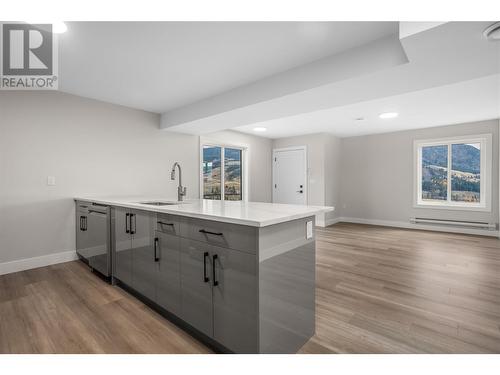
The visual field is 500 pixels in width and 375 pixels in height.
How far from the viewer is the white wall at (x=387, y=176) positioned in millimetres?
5255

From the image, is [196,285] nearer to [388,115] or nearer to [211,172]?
[211,172]

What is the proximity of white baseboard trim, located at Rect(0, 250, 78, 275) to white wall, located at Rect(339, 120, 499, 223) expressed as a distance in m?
6.07

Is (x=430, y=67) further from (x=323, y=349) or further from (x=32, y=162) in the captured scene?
(x=32, y=162)

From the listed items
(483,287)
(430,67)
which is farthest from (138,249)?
(483,287)

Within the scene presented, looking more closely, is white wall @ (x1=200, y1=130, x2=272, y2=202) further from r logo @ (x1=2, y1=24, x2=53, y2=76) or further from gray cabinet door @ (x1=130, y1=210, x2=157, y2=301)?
gray cabinet door @ (x1=130, y1=210, x2=157, y2=301)

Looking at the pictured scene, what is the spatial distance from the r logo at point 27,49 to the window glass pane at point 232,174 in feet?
11.7

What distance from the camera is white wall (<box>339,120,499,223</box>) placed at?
5.25 metres

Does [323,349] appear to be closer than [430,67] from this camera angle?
Yes

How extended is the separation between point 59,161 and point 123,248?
71.1 inches

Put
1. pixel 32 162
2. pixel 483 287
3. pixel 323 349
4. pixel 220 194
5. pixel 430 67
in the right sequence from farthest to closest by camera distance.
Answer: pixel 220 194
pixel 32 162
pixel 483 287
pixel 430 67
pixel 323 349

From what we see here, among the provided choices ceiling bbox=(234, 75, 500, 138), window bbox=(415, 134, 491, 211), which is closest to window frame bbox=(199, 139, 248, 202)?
ceiling bbox=(234, 75, 500, 138)

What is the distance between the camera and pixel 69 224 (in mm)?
3398
